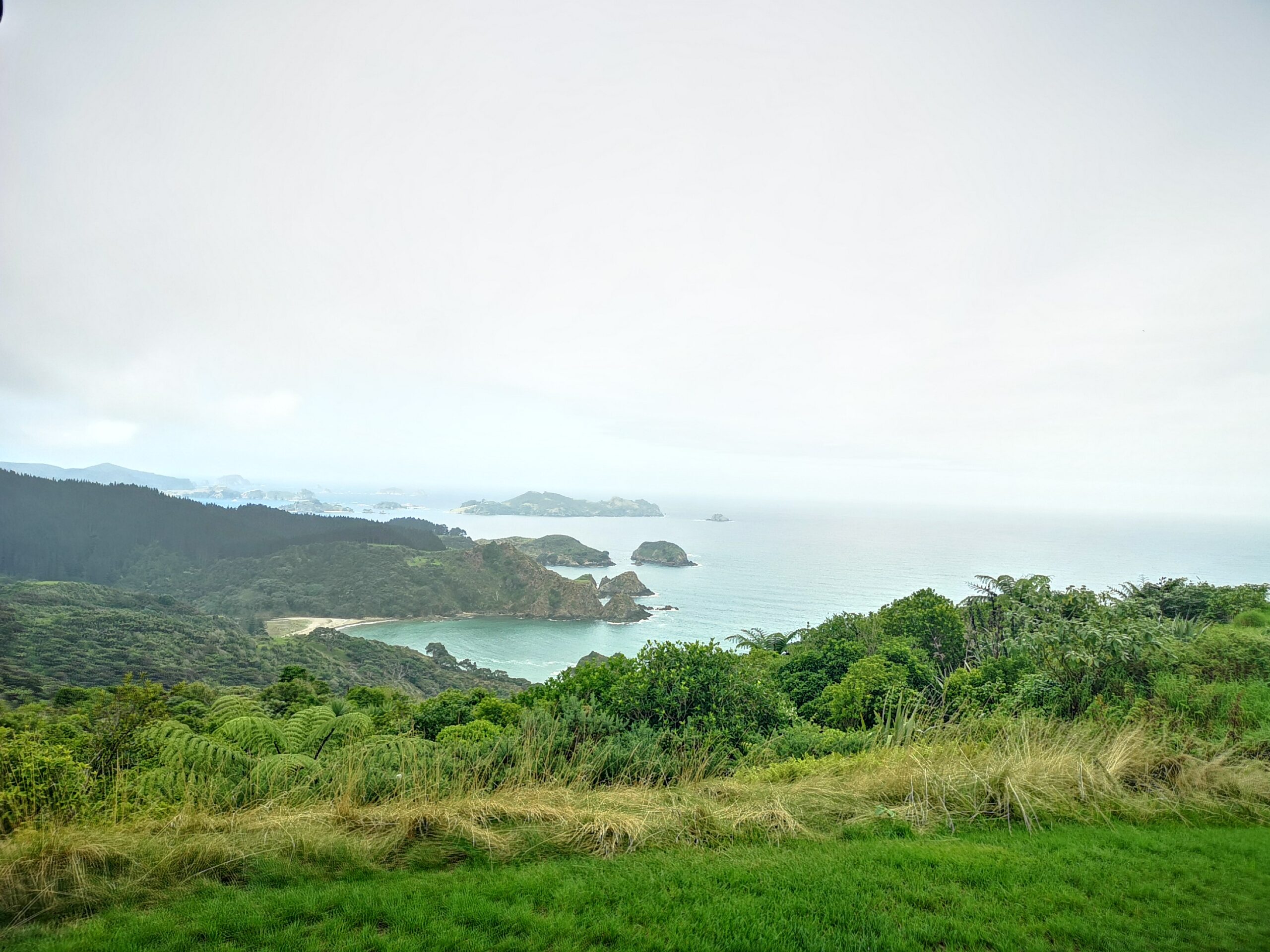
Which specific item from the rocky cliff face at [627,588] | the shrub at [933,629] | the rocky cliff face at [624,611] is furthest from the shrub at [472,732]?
the rocky cliff face at [627,588]

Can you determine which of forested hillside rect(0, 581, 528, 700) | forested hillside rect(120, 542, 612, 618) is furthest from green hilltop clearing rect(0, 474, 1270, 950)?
forested hillside rect(120, 542, 612, 618)

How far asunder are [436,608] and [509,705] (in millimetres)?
82870

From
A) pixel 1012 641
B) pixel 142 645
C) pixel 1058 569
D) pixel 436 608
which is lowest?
pixel 436 608

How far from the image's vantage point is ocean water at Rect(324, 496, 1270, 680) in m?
60.3

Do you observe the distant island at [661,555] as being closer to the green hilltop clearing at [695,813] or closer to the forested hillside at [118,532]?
the forested hillside at [118,532]

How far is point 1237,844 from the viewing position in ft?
12.4

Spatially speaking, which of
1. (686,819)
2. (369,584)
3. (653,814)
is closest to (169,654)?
(369,584)

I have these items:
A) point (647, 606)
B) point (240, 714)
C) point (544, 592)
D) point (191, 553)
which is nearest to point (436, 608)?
point (544, 592)

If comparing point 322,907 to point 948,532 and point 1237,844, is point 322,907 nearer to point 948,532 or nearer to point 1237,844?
point 1237,844

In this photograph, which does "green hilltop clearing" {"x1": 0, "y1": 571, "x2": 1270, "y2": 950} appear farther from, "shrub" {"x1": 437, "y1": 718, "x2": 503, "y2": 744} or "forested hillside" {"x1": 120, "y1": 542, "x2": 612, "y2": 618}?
"forested hillside" {"x1": 120, "y1": 542, "x2": 612, "y2": 618}

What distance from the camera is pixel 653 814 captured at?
4.30 metres

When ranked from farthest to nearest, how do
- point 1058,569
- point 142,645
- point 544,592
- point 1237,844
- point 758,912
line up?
1. point 544,592
2. point 1058,569
3. point 142,645
4. point 1237,844
5. point 758,912

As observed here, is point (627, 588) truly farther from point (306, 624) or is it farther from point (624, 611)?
point (306, 624)

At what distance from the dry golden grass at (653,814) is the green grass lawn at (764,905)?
10.3 inches
